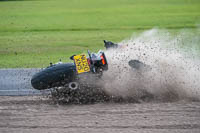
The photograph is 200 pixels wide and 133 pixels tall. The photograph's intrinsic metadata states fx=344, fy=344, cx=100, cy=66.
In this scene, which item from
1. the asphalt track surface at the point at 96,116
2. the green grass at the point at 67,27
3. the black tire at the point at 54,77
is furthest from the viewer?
the green grass at the point at 67,27

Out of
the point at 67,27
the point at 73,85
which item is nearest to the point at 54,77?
the point at 73,85

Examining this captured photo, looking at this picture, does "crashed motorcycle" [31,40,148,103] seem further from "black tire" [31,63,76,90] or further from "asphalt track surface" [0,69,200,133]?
"asphalt track surface" [0,69,200,133]

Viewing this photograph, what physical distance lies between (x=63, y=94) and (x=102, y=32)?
1473cm

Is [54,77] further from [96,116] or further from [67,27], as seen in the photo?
[67,27]

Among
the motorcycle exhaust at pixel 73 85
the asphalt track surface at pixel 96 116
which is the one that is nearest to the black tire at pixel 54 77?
the motorcycle exhaust at pixel 73 85

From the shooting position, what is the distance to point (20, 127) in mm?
7199

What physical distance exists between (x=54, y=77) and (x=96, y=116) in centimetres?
170

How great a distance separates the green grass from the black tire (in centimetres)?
545

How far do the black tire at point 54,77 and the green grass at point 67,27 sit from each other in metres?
5.45

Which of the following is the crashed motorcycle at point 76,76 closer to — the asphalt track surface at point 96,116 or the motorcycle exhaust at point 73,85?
the motorcycle exhaust at point 73,85

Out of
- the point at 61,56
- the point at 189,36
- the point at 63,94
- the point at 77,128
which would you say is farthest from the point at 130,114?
the point at 189,36

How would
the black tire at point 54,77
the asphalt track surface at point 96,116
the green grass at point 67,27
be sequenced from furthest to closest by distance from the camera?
1. the green grass at point 67,27
2. the black tire at point 54,77
3. the asphalt track surface at point 96,116

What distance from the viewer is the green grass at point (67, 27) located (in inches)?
667

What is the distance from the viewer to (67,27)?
26266 mm
